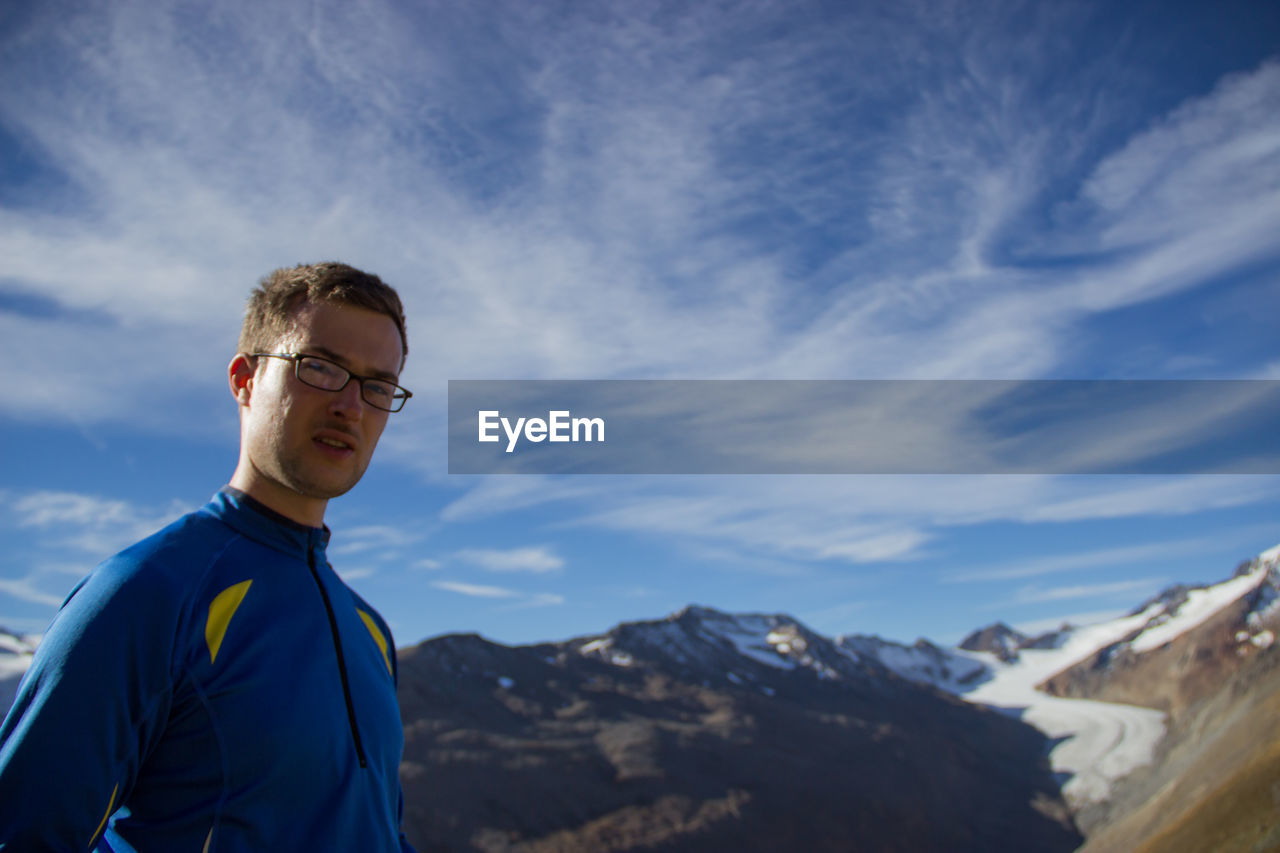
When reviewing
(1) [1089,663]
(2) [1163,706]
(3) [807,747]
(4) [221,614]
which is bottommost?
(4) [221,614]

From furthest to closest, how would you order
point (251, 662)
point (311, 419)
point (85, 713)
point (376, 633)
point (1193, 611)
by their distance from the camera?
point (1193, 611), point (376, 633), point (311, 419), point (251, 662), point (85, 713)

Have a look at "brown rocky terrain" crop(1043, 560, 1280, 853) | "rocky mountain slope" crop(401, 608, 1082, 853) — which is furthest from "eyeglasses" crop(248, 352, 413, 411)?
"rocky mountain slope" crop(401, 608, 1082, 853)

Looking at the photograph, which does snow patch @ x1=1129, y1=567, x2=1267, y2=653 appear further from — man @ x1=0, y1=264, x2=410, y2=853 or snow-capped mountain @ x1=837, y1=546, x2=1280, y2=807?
man @ x1=0, y1=264, x2=410, y2=853

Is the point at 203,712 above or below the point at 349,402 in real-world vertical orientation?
below

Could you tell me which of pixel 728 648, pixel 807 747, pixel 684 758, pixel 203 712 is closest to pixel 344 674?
pixel 203 712

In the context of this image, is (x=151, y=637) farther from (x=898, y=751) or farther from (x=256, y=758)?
(x=898, y=751)

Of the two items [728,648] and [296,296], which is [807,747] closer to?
[728,648]

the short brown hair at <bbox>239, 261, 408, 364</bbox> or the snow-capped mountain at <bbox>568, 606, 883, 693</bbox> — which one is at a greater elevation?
the snow-capped mountain at <bbox>568, 606, 883, 693</bbox>

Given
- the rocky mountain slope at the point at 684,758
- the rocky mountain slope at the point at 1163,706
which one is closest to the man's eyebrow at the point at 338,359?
the rocky mountain slope at the point at 1163,706
